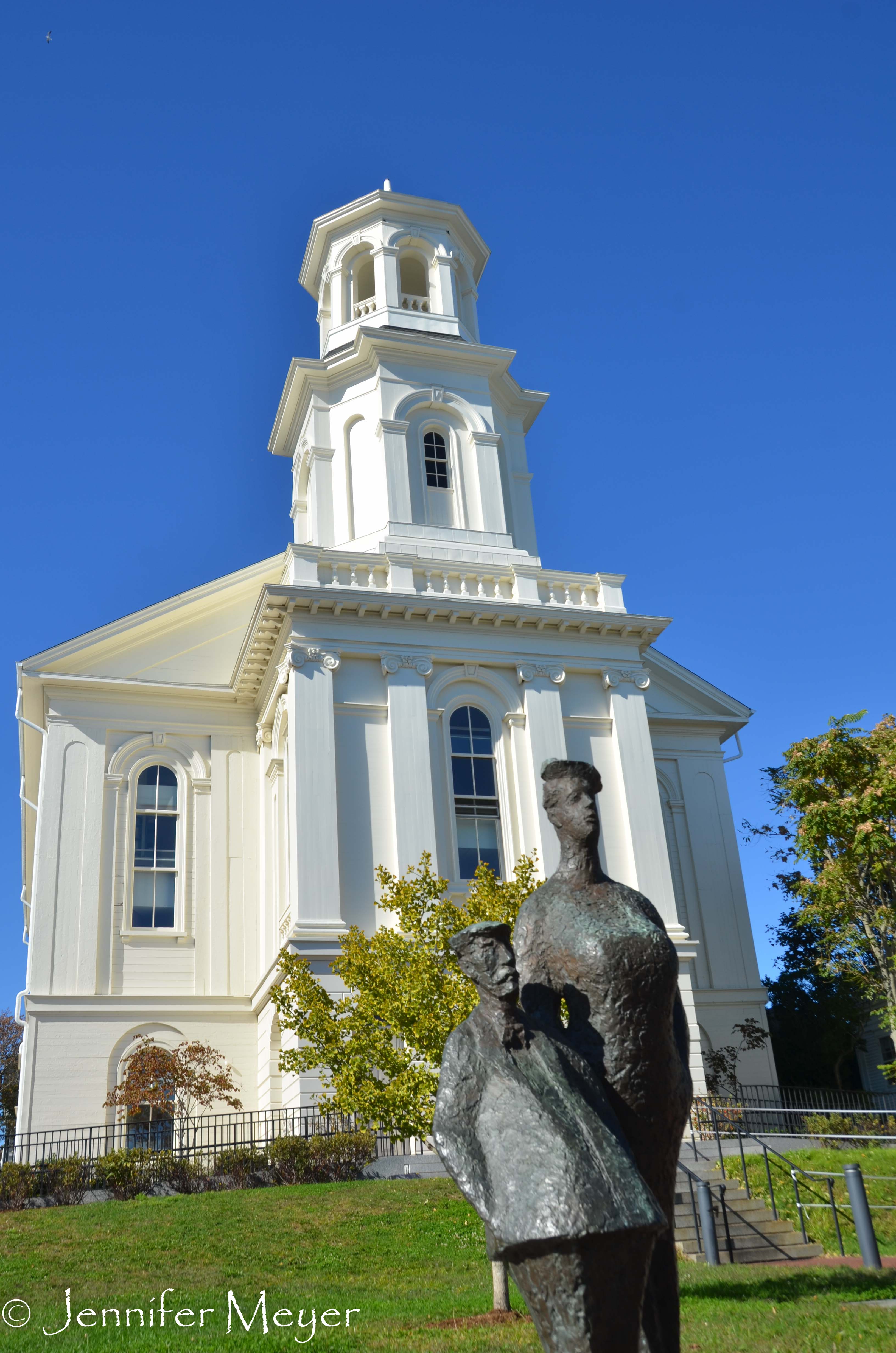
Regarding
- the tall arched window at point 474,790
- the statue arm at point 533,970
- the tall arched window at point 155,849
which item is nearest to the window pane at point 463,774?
the tall arched window at point 474,790

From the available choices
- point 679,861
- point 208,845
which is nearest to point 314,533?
point 208,845

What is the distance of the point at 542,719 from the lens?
2561cm

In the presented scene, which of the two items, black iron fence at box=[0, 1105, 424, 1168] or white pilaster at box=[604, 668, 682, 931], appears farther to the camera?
white pilaster at box=[604, 668, 682, 931]

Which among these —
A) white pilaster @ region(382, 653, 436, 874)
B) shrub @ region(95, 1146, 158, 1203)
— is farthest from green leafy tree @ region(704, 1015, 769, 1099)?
shrub @ region(95, 1146, 158, 1203)

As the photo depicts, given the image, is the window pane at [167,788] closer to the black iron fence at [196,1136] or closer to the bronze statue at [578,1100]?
the black iron fence at [196,1136]

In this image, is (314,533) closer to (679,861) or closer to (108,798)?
(108,798)

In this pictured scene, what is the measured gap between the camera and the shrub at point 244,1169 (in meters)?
17.6

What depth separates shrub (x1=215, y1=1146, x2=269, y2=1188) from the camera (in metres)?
17.6

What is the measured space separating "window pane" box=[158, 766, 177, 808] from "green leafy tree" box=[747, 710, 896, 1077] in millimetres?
14098

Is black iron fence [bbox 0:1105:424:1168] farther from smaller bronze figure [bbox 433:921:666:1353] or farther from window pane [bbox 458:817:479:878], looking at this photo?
smaller bronze figure [bbox 433:921:666:1353]

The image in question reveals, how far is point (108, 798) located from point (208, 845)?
251 centimetres

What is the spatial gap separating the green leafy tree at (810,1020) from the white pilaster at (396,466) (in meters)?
17.9

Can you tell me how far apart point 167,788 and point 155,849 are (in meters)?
1.51

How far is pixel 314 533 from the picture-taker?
98.2ft
